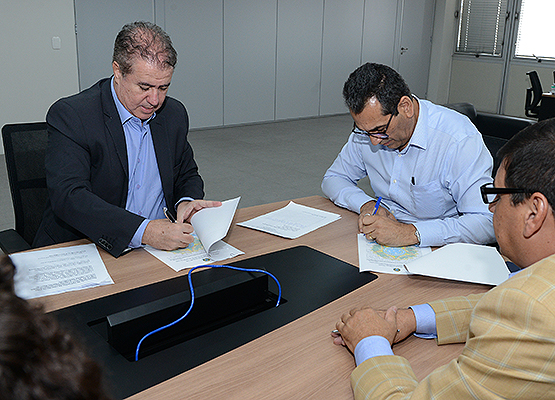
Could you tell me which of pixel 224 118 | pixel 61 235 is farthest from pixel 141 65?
pixel 224 118

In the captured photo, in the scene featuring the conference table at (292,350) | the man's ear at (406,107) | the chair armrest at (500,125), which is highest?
the man's ear at (406,107)

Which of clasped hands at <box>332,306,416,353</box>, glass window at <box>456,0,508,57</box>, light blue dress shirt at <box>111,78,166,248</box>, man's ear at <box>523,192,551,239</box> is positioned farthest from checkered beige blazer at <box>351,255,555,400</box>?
glass window at <box>456,0,508,57</box>

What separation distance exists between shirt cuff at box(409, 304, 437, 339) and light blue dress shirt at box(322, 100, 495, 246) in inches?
21.7

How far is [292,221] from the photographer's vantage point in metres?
2.01

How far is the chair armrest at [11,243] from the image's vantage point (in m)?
1.80

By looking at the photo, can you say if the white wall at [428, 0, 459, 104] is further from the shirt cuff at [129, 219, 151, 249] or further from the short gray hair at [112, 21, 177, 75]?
the shirt cuff at [129, 219, 151, 249]

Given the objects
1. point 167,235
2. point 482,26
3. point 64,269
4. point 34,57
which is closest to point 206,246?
point 167,235

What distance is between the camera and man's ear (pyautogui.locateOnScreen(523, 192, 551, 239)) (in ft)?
3.09

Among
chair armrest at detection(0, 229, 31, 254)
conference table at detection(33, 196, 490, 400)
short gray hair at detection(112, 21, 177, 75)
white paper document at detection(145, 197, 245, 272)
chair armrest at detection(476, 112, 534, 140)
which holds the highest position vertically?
short gray hair at detection(112, 21, 177, 75)

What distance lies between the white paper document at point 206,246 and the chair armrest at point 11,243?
1.62 ft

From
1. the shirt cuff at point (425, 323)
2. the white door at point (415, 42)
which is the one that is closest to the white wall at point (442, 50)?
the white door at point (415, 42)

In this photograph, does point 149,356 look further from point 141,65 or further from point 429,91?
point 429,91

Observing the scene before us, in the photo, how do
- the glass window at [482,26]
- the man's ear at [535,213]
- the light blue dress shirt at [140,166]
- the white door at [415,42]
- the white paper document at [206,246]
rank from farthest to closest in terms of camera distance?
the white door at [415,42], the glass window at [482,26], the light blue dress shirt at [140,166], the white paper document at [206,246], the man's ear at [535,213]

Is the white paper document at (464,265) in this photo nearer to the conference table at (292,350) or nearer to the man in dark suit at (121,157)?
the conference table at (292,350)
